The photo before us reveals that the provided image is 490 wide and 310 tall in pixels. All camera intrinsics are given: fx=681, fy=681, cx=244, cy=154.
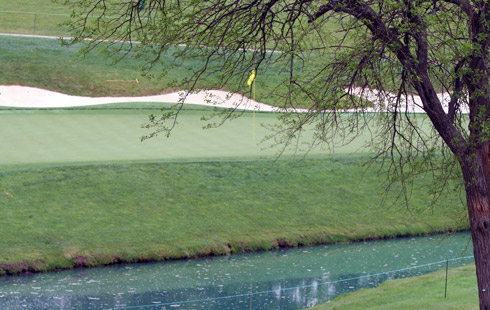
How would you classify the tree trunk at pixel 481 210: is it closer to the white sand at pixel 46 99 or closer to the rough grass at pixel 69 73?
the white sand at pixel 46 99

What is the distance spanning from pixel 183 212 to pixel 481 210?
39.8 ft

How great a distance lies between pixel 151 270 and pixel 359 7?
10.2 m

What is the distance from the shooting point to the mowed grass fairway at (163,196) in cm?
1777

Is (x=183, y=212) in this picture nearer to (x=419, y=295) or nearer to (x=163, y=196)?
(x=163, y=196)

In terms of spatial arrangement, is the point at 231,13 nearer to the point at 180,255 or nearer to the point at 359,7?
the point at 359,7

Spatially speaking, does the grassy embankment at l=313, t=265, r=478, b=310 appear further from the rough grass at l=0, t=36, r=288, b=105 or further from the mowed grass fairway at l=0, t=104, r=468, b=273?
the rough grass at l=0, t=36, r=288, b=105

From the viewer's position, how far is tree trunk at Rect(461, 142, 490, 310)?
9.06 m

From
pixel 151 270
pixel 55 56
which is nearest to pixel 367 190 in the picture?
pixel 151 270

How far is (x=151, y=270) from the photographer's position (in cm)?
1698

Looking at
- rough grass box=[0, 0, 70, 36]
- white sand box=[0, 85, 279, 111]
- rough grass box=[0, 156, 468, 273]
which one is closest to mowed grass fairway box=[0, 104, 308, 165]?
rough grass box=[0, 156, 468, 273]

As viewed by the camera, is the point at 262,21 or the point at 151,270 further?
the point at 151,270

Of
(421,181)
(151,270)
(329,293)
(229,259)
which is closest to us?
(329,293)

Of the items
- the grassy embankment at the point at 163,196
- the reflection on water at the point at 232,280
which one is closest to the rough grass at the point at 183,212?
the grassy embankment at the point at 163,196

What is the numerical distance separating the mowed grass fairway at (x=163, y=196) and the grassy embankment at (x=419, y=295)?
58.6 inches
